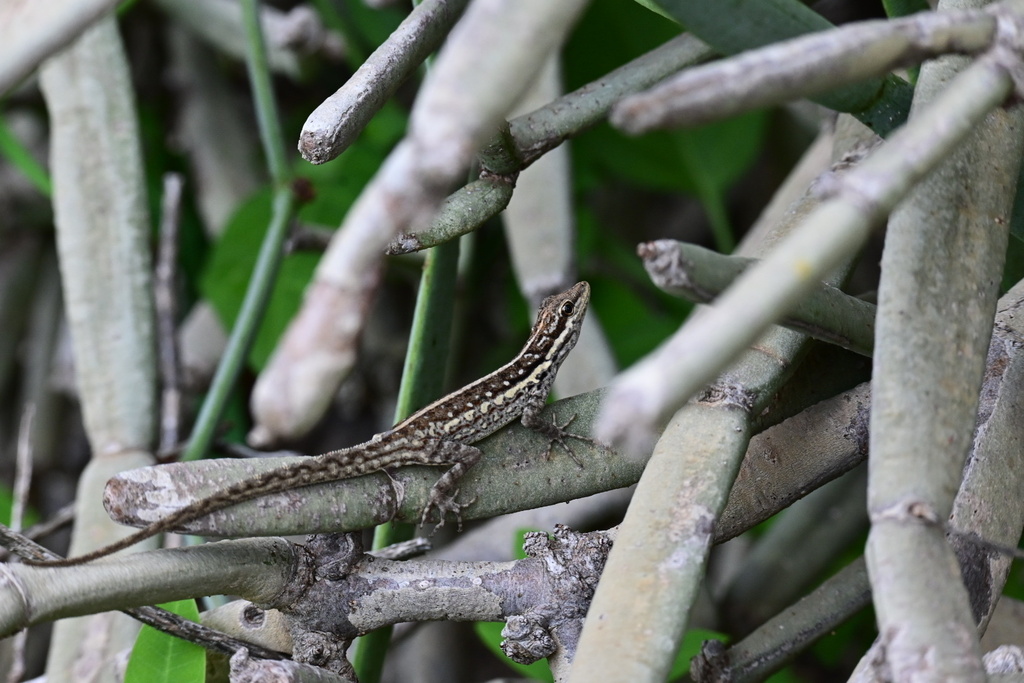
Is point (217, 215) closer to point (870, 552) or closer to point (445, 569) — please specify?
point (445, 569)

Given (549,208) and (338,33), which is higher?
(338,33)

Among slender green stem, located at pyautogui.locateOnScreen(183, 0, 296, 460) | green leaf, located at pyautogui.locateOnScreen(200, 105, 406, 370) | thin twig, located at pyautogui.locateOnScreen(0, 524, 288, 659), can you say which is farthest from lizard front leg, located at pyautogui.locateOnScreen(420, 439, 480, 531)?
green leaf, located at pyautogui.locateOnScreen(200, 105, 406, 370)

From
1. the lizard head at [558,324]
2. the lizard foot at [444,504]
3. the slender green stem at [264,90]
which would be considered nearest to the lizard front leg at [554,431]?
the lizard foot at [444,504]

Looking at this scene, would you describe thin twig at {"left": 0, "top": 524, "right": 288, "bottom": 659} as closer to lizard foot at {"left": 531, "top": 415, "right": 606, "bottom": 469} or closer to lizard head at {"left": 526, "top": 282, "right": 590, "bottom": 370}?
lizard foot at {"left": 531, "top": 415, "right": 606, "bottom": 469}

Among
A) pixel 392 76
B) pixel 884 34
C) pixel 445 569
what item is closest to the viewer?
pixel 884 34

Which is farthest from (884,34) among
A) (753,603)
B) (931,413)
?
(753,603)

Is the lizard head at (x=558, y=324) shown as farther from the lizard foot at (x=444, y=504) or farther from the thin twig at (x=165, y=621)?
the thin twig at (x=165, y=621)
